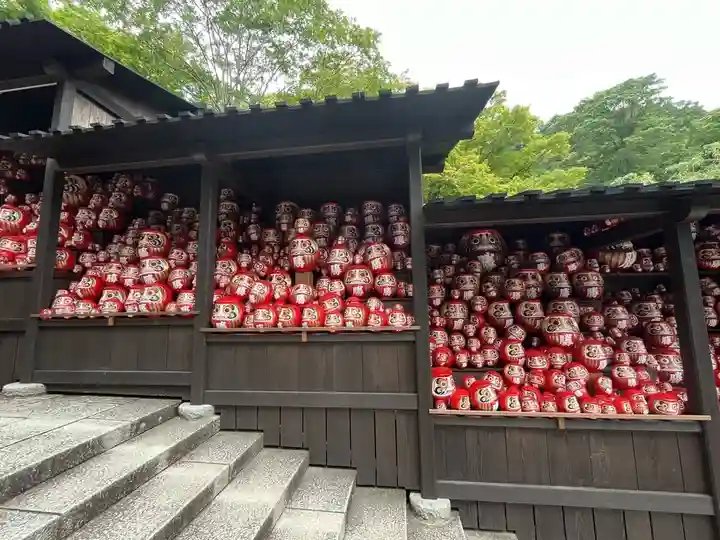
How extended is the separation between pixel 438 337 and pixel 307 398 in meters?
1.36

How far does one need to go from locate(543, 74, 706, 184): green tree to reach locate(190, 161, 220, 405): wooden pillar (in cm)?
1389

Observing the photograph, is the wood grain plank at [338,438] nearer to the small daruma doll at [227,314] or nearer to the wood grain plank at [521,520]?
the small daruma doll at [227,314]

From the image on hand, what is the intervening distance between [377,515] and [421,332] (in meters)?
1.25

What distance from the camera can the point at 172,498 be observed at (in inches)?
68.9

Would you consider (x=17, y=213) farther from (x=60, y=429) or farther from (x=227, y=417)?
(x=227, y=417)

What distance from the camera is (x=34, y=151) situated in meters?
3.23

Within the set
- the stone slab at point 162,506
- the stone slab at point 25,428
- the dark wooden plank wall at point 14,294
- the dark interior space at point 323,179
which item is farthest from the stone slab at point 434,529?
the dark wooden plank wall at point 14,294

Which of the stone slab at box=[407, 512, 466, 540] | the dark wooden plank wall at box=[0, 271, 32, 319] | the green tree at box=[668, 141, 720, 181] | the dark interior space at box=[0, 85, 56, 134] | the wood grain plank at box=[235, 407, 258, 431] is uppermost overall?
the green tree at box=[668, 141, 720, 181]

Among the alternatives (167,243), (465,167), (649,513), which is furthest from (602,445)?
(465,167)

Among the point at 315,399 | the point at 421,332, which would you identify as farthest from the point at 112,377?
the point at 421,332

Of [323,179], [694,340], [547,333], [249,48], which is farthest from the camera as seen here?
[249,48]

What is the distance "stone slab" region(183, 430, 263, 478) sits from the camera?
2.25m

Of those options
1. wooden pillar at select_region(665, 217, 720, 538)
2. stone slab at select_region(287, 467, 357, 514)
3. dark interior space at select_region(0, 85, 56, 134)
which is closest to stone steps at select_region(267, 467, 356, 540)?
stone slab at select_region(287, 467, 357, 514)

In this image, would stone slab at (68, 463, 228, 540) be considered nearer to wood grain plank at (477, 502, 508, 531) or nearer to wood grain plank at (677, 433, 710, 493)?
wood grain plank at (477, 502, 508, 531)
